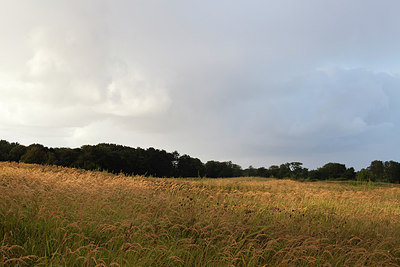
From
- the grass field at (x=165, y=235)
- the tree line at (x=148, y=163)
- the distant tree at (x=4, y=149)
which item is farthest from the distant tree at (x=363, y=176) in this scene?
the distant tree at (x=4, y=149)

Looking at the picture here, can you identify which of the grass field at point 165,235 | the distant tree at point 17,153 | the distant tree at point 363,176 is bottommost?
the grass field at point 165,235

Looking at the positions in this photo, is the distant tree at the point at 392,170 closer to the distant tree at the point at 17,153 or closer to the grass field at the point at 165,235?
the grass field at the point at 165,235

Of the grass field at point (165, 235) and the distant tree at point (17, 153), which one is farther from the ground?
the distant tree at point (17, 153)

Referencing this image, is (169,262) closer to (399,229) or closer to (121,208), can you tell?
(121,208)

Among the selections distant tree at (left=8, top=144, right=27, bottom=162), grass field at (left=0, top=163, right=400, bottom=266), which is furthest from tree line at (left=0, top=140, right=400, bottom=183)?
grass field at (left=0, top=163, right=400, bottom=266)

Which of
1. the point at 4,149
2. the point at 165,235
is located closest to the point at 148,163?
the point at 4,149

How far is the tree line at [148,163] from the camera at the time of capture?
24.0 meters

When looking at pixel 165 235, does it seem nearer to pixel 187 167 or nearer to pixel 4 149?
pixel 187 167

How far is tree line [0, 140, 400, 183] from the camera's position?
78.8 feet

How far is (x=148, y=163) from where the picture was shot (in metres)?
31.6

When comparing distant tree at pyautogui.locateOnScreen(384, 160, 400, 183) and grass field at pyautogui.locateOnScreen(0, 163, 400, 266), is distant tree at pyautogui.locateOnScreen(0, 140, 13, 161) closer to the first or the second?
grass field at pyautogui.locateOnScreen(0, 163, 400, 266)

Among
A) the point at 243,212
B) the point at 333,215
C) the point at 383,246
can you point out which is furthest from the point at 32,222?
the point at 333,215

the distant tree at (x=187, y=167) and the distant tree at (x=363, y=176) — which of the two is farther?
the distant tree at (x=187, y=167)

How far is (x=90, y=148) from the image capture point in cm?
2581
